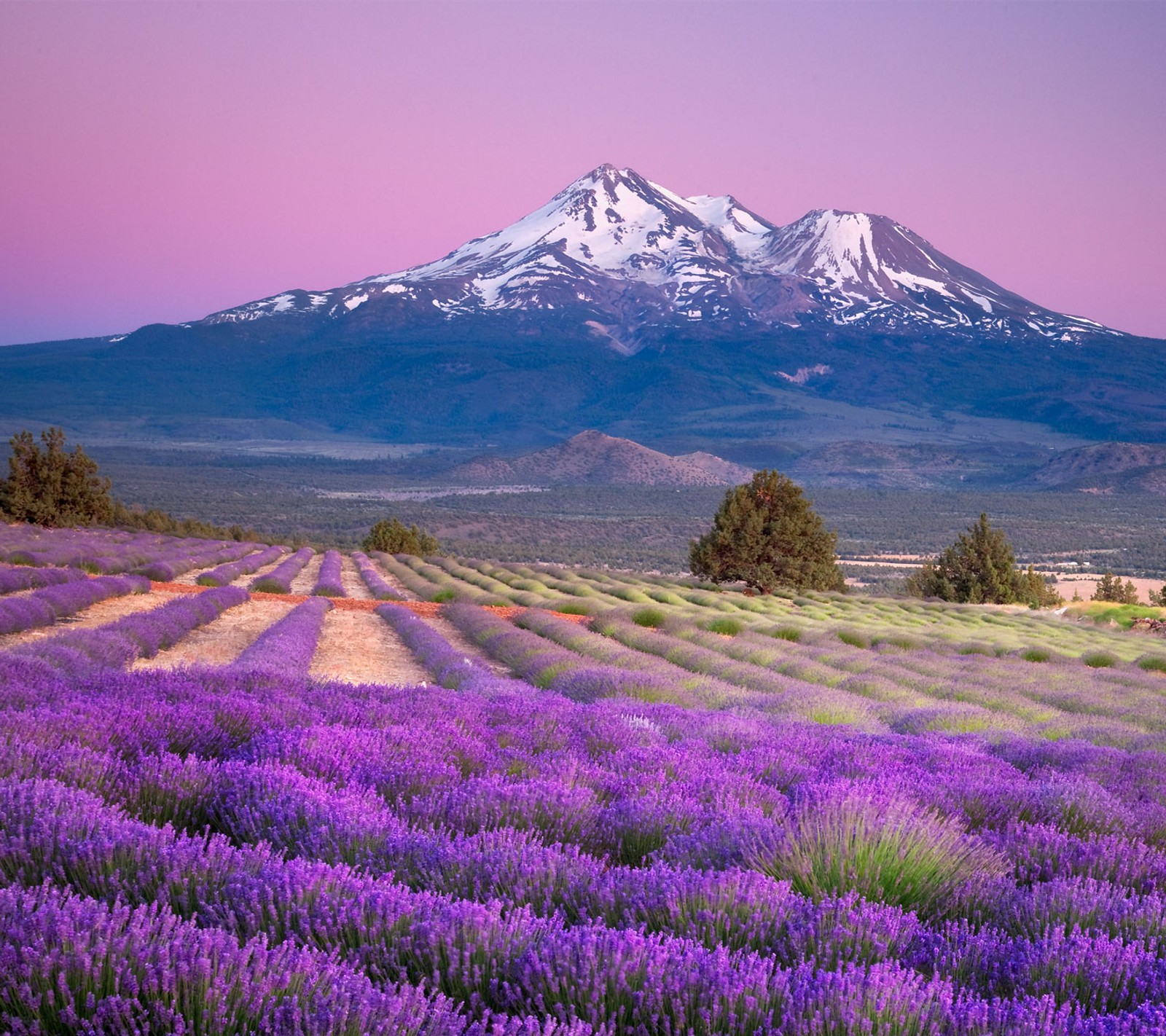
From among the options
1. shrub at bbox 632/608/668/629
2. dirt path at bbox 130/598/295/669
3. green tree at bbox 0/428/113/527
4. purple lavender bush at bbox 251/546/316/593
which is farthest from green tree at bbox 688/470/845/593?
green tree at bbox 0/428/113/527

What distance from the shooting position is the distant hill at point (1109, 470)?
540ft

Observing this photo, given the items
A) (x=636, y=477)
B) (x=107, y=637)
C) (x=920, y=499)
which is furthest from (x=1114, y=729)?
(x=636, y=477)

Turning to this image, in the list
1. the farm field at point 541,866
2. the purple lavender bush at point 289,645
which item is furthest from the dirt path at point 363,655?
the farm field at point 541,866

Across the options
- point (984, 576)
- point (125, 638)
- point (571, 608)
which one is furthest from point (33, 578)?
point (984, 576)

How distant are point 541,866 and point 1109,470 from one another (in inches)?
7469

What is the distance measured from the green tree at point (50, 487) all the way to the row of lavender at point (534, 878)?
1357 inches

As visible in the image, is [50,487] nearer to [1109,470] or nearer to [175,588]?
[175,588]

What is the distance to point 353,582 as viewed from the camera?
2830 cm

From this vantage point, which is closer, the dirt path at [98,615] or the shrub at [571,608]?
the dirt path at [98,615]

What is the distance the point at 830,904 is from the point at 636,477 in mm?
167569

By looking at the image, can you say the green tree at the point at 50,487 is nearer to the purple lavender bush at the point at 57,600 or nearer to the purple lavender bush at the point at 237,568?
the purple lavender bush at the point at 237,568

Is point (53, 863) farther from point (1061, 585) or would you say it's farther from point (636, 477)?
point (636, 477)

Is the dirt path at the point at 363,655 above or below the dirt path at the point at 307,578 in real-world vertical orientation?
above

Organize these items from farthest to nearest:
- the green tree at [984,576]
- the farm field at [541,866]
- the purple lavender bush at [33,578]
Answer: the green tree at [984,576]
the purple lavender bush at [33,578]
the farm field at [541,866]
